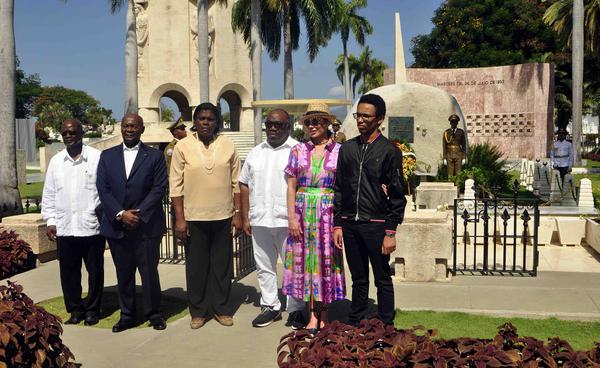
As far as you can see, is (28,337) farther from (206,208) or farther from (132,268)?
(206,208)

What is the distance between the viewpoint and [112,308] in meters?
5.73

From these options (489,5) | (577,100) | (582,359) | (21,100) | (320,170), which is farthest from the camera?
(21,100)

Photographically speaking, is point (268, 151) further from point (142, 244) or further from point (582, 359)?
point (582, 359)

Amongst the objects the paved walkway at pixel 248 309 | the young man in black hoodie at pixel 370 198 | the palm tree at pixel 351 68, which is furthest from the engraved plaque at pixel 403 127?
the palm tree at pixel 351 68

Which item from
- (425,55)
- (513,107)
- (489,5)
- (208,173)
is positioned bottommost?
(208,173)

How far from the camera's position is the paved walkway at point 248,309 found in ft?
14.2

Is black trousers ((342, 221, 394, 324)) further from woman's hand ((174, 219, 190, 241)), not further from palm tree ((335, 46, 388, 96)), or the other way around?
palm tree ((335, 46, 388, 96))

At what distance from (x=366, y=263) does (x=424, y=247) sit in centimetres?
218

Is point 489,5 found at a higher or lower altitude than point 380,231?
higher

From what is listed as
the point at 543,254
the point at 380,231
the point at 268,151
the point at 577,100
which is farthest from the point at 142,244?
the point at 577,100

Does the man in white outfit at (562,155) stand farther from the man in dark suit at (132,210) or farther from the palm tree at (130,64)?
the palm tree at (130,64)

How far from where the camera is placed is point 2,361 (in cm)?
312

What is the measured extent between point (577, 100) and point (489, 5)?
47.2ft

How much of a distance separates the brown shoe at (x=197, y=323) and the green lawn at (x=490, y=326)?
1684 millimetres
